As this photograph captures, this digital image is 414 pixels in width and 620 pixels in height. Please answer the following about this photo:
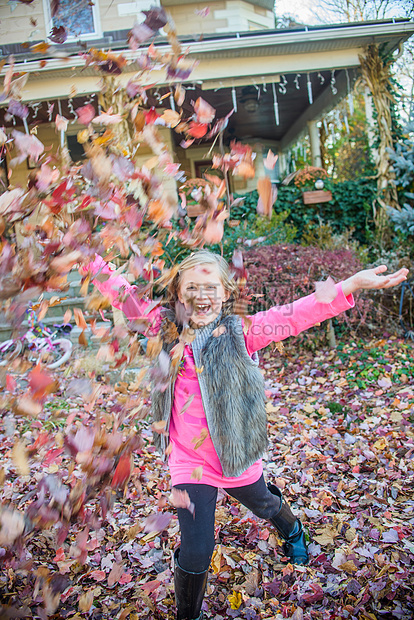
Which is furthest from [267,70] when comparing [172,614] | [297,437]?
[172,614]

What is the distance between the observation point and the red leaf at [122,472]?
1.16 meters

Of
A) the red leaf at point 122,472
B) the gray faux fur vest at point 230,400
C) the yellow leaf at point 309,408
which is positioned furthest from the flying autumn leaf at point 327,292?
the yellow leaf at point 309,408

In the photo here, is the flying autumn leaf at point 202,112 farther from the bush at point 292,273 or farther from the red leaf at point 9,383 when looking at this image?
the bush at point 292,273

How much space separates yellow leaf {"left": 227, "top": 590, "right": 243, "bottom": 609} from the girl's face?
1.33 metres

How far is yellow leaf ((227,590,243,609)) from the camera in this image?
2010 mm

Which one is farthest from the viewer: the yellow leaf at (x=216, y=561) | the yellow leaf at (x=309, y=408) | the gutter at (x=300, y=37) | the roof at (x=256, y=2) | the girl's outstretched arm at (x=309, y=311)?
the roof at (x=256, y=2)

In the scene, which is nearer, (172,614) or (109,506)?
(109,506)

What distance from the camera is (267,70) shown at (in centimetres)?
752

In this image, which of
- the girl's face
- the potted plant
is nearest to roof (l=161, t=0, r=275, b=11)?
the potted plant

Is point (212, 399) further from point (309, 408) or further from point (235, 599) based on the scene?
point (309, 408)

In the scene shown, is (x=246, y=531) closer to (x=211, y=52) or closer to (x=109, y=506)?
(x=109, y=506)

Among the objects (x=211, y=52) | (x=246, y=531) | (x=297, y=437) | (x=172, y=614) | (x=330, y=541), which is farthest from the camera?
(x=211, y=52)

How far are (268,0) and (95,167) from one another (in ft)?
39.4

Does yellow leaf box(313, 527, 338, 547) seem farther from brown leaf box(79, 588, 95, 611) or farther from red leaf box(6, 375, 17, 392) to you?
red leaf box(6, 375, 17, 392)
